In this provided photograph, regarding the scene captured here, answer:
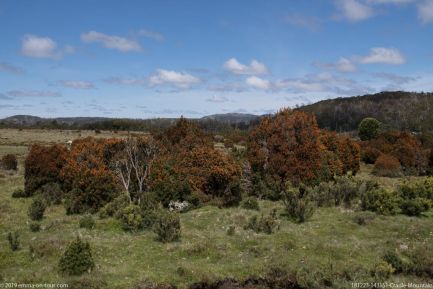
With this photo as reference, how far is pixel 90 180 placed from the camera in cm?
2642

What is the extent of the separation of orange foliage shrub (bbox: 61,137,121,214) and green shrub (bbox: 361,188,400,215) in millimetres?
14584

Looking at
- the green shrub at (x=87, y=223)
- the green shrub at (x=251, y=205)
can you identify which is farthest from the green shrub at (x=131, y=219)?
the green shrub at (x=251, y=205)

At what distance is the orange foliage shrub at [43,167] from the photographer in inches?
1281

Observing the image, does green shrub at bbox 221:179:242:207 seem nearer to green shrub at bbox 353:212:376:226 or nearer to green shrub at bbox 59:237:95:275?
green shrub at bbox 353:212:376:226

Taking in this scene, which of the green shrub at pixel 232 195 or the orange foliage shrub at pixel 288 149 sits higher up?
the orange foliage shrub at pixel 288 149

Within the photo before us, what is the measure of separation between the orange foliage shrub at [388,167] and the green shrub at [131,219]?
35.9m

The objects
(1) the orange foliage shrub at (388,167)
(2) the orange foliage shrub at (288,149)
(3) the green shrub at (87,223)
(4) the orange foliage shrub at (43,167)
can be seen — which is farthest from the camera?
(1) the orange foliage shrub at (388,167)

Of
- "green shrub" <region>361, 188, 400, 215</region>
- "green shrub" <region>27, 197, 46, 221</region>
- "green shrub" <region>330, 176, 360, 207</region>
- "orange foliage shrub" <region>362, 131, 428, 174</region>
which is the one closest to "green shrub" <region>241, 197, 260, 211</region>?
"green shrub" <region>330, 176, 360, 207</region>

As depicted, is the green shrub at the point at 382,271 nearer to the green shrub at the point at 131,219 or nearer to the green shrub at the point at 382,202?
the green shrub at the point at 382,202

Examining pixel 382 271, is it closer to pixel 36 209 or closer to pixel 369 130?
pixel 36 209

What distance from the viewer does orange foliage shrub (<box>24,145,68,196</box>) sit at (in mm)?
32531

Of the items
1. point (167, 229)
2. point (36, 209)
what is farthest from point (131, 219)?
point (36, 209)

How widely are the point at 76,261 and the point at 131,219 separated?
19.7 feet

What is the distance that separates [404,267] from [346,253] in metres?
2.14
